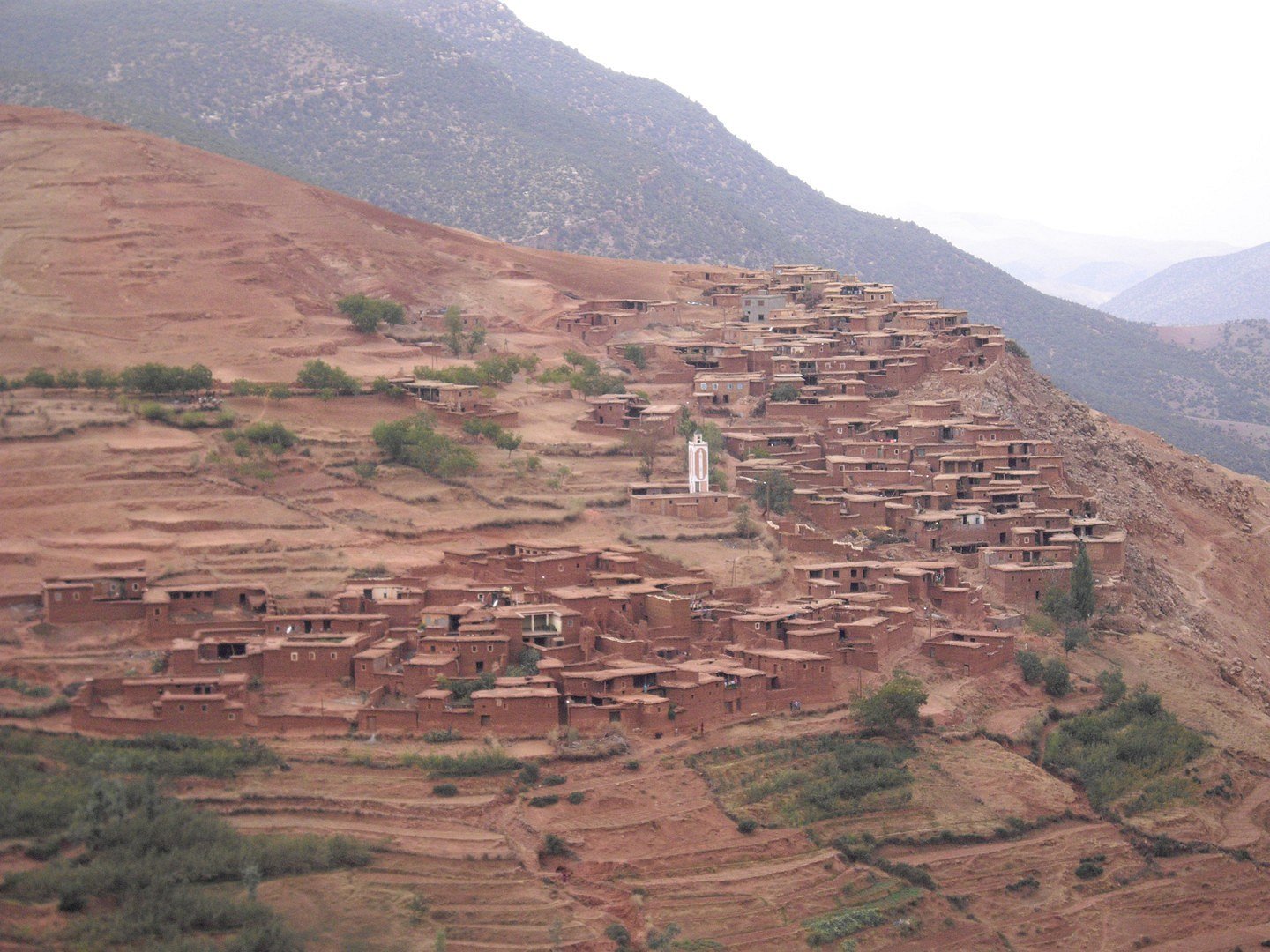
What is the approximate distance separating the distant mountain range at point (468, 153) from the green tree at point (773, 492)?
45.2 meters

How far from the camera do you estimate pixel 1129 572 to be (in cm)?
4259

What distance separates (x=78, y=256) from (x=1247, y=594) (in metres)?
33.9

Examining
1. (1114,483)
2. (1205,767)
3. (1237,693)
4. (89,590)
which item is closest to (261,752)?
(89,590)

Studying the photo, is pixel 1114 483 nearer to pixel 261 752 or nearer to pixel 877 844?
pixel 877 844

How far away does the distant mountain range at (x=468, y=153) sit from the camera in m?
92.7

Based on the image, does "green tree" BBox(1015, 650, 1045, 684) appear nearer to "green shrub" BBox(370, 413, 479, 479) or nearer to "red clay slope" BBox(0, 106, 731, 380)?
"green shrub" BBox(370, 413, 479, 479)

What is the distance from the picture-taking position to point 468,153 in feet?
335

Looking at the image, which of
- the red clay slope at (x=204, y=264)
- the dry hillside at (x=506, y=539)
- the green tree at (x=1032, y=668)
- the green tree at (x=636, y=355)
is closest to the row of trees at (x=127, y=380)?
the dry hillside at (x=506, y=539)

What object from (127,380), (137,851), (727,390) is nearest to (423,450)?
(127,380)

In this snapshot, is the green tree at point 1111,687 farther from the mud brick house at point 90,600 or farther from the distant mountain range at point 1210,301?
the distant mountain range at point 1210,301

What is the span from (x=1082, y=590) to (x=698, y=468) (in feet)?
28.3

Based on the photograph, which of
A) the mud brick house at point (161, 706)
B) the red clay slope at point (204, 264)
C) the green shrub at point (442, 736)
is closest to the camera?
the mud brick house at point (161, 706)

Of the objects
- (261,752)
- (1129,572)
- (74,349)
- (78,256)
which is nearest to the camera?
(261,752)

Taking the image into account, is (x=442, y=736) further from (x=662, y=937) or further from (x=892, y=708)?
(x=892, y=708)
